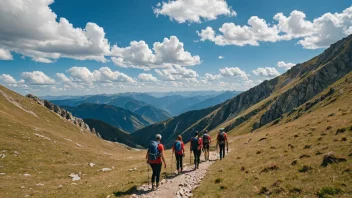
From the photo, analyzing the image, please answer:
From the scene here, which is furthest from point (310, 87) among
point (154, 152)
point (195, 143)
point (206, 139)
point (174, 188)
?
point (154, 152)

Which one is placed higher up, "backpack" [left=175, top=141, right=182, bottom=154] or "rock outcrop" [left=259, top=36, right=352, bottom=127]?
"rock outcrop" [left=259, top=36, right=352, bottom=127]

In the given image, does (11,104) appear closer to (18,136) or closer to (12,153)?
(18,136)

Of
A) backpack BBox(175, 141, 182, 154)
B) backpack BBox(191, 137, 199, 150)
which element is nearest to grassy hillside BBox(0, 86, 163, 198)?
backpack BBox(175, 141, 182, 154)

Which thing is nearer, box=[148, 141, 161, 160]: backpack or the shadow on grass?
the shadow on grass

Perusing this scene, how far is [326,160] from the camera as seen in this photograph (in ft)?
60.0

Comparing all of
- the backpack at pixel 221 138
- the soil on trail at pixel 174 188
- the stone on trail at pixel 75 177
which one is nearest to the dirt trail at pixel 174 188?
the soil on trail at pixel 174 188

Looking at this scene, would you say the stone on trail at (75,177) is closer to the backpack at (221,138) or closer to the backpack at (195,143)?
the backpack at (195,143)

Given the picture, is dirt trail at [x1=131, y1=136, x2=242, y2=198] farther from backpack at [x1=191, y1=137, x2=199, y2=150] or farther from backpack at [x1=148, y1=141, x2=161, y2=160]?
backpack at [x1=191, y1=137, x2=199, y2=150]

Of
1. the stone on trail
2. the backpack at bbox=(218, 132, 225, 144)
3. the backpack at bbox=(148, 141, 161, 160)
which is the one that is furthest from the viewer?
the stone on trail

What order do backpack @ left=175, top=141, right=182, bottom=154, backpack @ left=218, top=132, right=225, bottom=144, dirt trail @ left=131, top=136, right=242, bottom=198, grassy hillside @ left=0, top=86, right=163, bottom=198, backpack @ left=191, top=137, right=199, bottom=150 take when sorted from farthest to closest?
backpack @ left=218, top=132, right=225, bottom=144, backpack @ left=191, top=137, right=199, bottom=150, backpack @ left=175, top=141, right=182, bottom=154, grassy hillside @ left=0, top=86, right=163, bottom=198, dirt trail @ left=131, top=136, right=242, bottom=198

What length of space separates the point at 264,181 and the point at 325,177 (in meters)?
4.05

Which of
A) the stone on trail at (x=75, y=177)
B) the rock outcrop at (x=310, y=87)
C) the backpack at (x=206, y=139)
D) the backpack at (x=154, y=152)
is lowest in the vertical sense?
the stone on trail at (x=75, y=177)

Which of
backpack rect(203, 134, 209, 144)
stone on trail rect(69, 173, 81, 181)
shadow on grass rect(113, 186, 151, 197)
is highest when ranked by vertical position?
backpack rect(203, 134, 209, 144)

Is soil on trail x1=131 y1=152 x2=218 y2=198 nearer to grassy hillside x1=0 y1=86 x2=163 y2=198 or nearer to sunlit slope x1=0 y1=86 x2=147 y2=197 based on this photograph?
grassy hillside x1=0 y1=86 x2=163 y2=198
